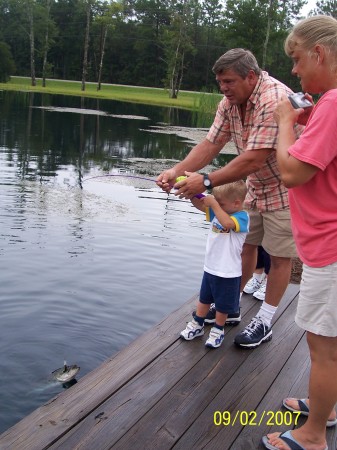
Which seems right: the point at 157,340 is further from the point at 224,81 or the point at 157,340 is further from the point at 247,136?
the point at 224,81

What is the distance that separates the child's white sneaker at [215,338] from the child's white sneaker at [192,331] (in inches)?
4.2

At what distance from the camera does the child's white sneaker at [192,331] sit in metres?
3.39

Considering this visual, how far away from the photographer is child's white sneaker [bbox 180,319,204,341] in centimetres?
339

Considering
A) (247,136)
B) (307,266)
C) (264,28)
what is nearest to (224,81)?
(247,136)

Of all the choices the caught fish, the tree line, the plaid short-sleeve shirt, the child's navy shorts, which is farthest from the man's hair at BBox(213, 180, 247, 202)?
the tree line

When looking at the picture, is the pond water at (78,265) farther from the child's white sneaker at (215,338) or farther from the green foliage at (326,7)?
the green foliage at (326,7)

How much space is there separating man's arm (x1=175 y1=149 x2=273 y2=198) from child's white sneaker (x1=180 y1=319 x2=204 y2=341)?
84 centimetres

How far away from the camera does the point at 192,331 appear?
3.41 m

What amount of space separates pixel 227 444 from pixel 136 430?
39 centimetres

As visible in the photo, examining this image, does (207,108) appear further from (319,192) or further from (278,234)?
(319,192)

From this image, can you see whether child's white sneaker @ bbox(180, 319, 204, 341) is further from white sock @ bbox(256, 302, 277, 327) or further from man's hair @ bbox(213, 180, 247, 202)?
man's hair @ bbox(213, 180, 247, 202)

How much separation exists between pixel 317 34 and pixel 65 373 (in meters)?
2.59

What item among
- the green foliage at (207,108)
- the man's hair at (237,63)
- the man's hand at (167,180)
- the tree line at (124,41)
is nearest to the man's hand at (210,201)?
the man's hand at (167,180)

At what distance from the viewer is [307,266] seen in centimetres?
224
